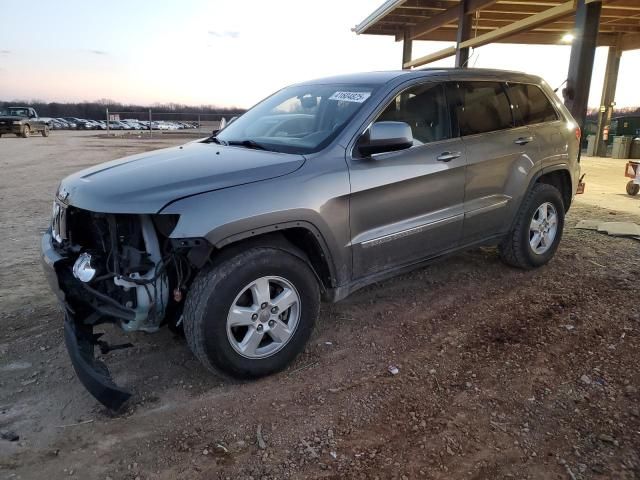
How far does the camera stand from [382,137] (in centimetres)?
333

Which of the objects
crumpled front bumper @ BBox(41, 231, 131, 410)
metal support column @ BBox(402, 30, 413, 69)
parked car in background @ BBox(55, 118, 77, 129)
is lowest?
crumpled front bumper @ BBox(41, 231, 131, 410)

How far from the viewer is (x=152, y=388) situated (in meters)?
3.04

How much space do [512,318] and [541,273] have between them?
1241mm

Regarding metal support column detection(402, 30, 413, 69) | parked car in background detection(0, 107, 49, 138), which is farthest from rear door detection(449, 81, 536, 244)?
parked car in background detection(0, 107, 49, 138)

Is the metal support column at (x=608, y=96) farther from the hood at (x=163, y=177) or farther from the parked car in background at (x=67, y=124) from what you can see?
the parked car in background at (x=67, y=124)

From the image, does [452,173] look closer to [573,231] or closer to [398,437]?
[398,437]

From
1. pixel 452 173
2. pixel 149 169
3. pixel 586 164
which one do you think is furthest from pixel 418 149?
pixel 586 164

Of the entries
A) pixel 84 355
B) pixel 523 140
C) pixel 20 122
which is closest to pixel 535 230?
pixel 523 140

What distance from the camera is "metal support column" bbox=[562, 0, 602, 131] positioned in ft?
26.8

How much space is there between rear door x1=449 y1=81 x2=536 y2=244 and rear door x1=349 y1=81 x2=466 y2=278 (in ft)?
0.48

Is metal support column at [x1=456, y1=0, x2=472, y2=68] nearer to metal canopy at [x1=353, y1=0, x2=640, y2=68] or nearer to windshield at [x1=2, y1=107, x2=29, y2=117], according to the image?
metal canopy at [x1=353, y1=0, x2=640, y2=68]

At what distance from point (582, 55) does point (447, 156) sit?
604 centimetres

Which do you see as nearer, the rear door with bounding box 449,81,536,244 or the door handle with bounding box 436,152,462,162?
the door handle with bounding box 436,152,462,162

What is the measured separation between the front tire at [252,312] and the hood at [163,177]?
0.47 meters
